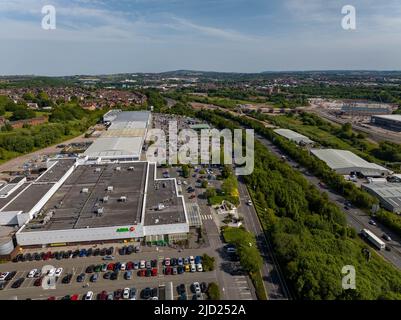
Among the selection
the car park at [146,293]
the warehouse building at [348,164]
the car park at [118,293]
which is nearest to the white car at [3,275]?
the car park at [118,293]

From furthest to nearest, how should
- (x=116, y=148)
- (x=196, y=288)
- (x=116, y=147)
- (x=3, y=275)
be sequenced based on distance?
(x=116, y=147), (x=116, y=148), (x=3, y=275), (x=196, y=288)

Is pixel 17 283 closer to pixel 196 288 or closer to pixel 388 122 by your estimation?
pixel 196 288

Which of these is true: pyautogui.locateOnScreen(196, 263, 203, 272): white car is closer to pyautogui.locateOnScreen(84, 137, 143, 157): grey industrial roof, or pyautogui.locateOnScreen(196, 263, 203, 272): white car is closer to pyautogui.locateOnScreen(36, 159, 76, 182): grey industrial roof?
pyautogui.locateOnScreen(36, 159, 76, 182): grey industrial roof

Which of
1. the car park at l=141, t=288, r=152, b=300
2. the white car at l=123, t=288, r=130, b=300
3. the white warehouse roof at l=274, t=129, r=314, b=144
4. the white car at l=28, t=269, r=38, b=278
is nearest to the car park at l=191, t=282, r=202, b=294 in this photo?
the car park at l=141, t=288, r=152, b=300

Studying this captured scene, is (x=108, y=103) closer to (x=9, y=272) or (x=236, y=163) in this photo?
(x=236, y=163)

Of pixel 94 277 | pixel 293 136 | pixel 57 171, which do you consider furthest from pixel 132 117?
pixel 94 277
